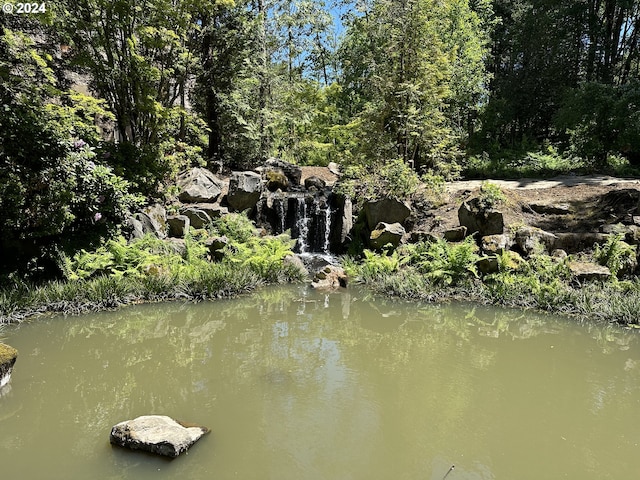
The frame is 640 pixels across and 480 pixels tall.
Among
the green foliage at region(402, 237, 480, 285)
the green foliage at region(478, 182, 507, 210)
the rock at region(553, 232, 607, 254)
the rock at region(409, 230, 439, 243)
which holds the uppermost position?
the green foliage at region(478, 182, 507, 210)

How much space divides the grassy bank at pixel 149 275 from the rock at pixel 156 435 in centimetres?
427

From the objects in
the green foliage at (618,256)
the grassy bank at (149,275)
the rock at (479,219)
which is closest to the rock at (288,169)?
the grassy bank at (149,275)

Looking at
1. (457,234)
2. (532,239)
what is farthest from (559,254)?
(457,234)

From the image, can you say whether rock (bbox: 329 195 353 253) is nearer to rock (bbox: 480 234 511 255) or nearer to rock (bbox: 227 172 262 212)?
rock (bbox: 227 172 262 212)

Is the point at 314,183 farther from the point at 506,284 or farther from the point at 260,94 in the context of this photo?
the point at 506,284

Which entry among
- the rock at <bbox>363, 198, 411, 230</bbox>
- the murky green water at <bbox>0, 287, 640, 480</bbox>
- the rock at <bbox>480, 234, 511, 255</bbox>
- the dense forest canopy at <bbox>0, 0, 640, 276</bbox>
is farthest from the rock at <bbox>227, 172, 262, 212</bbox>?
the rock at <bbox>480, 234, 511, 255</bbox>

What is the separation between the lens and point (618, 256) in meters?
8.33

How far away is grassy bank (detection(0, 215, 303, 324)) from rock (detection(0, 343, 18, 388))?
233cm

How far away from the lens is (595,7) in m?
18.6

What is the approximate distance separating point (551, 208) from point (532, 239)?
7.62 ft

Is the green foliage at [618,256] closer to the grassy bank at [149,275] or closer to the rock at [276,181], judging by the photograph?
the grassy bank at [149,275]

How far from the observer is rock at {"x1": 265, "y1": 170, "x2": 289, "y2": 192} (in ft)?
46.0

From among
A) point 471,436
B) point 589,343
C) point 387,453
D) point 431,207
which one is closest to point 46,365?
point 387,453

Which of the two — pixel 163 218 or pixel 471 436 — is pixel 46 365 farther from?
pixel 163 218
